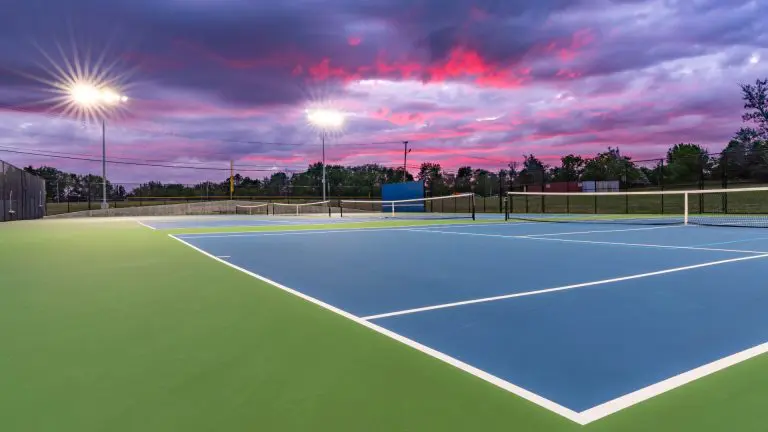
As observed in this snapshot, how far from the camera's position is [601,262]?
6754mm

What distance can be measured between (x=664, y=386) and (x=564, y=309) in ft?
5.28

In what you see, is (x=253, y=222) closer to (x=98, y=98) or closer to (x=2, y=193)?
(x=2, y=193)

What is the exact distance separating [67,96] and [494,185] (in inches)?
1379

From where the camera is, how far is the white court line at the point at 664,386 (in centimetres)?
199

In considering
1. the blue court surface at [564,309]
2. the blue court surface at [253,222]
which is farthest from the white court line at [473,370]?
the blue court surface at [253,222]

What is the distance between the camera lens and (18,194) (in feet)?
91.8

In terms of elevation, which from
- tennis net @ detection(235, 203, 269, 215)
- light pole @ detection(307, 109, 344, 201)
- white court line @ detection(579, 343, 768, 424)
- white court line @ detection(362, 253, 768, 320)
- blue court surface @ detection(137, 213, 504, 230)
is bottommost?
white court line @ detection(579, 343, 768, 424)

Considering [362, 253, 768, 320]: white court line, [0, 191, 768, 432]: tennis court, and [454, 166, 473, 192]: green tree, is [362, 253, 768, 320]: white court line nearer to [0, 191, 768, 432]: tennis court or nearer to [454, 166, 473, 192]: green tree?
[0, 191, 768, 432]: tennis court

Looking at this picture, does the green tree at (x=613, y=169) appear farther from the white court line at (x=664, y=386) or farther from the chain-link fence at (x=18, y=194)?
the chain-link fence at (x=18, y=194)

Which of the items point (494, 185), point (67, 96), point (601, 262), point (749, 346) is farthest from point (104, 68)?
point (749, 346)

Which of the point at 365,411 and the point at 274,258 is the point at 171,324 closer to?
the point at 365,411

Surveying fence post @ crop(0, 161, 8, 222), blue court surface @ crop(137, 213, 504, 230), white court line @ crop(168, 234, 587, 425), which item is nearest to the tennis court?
white court line @ crop(168, 234, 587, 425)

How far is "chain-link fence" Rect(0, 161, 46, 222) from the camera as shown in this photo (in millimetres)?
25469

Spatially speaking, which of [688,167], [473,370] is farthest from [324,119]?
[473,370]
